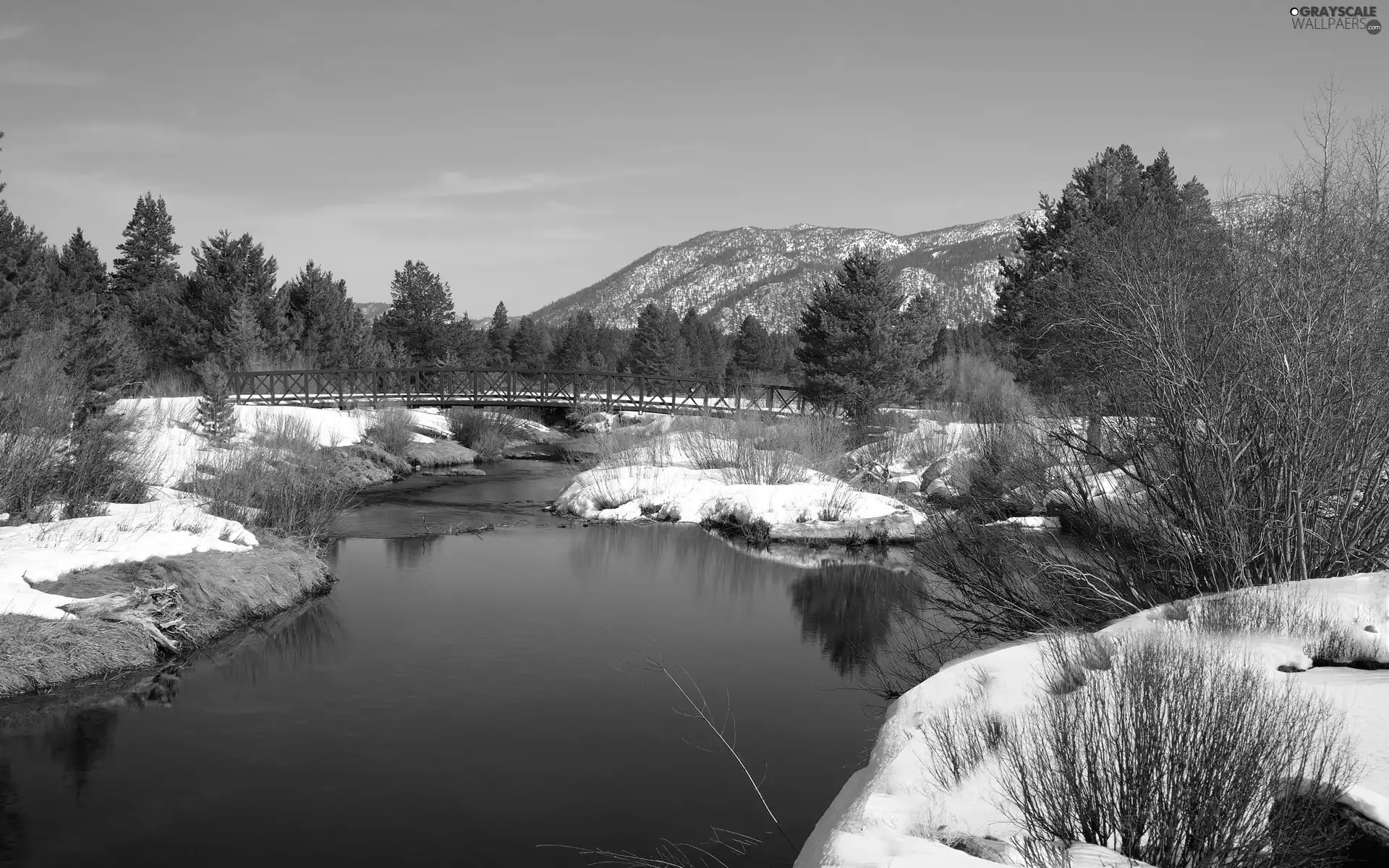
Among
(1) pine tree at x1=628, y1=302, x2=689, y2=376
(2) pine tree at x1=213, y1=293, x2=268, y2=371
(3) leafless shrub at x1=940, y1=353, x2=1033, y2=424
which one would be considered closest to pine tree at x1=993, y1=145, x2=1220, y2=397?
(3) leafless shrub at x1=940, y1=353, x2=1033, y2=424

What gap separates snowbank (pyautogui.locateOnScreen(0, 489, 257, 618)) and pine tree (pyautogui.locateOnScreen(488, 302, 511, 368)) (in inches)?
2744

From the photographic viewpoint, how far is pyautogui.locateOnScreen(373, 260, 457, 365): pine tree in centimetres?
6675

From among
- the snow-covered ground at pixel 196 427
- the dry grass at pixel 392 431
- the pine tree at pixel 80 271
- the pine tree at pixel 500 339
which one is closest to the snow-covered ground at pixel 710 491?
the snow-covered ground at pixel 196 427

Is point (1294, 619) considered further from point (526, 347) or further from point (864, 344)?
point (526, 347)

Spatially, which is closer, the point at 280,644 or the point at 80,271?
the point at 280,644

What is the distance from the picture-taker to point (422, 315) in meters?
67.1

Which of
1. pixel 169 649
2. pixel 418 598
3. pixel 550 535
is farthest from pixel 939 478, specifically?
pixel 169 649

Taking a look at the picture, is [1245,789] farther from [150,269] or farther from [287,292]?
[150,269]

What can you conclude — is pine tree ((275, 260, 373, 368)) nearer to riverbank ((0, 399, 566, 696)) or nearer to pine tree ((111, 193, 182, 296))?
pine tree ((111, 193, 182, 296))

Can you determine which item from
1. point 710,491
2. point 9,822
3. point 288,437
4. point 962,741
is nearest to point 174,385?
point 288,437

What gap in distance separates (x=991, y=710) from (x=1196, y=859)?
2.19 meters

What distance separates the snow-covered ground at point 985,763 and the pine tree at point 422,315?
6230 centimetres

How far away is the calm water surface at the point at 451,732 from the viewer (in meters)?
8.34

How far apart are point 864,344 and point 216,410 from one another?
71.8ft
